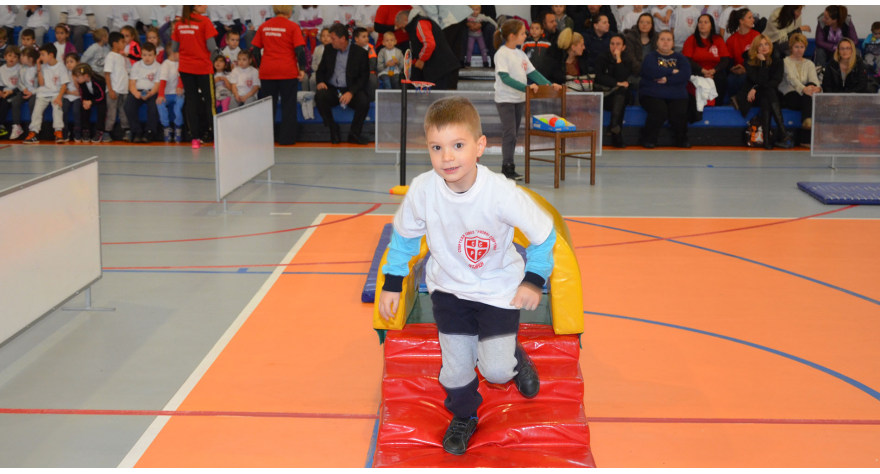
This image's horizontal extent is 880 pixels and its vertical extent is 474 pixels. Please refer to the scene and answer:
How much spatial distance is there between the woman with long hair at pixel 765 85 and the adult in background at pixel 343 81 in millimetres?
5081

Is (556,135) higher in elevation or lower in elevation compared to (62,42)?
lower

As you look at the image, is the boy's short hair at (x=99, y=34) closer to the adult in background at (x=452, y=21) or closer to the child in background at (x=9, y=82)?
the child in background at (x=9, y=82)

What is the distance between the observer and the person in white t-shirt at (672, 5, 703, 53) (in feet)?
38.9

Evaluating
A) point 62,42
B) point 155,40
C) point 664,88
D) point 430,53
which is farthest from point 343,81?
point 62,42

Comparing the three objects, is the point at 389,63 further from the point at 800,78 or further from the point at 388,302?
the point at 388,302

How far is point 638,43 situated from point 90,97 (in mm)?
7566

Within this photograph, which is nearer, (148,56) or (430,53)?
(430,53)

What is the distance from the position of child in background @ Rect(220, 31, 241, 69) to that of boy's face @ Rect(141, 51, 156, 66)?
3.05 ft

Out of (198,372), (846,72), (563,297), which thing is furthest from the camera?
(846,72)

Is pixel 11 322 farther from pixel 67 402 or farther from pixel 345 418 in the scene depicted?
pixel 345 418

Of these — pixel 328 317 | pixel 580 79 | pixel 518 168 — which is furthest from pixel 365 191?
pixel 580 79

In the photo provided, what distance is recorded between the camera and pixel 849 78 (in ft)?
34.6

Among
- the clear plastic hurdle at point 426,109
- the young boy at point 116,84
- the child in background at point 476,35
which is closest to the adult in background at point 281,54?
the clear plastic hurdle at point 426,109

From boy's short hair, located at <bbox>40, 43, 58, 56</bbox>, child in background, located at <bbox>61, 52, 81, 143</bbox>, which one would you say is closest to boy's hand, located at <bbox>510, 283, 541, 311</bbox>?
child in background, located at <bbox>61, 52, 81, 143</bbox>
